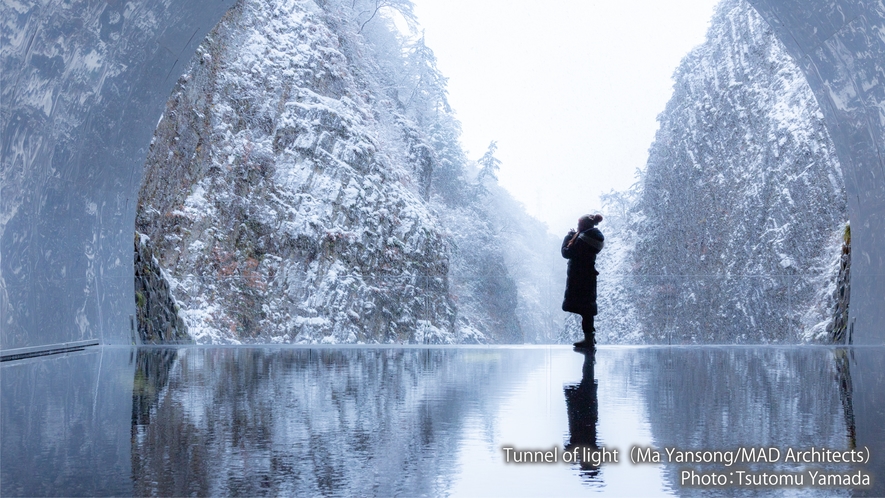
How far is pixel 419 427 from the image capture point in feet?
12.3

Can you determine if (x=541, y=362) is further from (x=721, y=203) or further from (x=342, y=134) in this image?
(x=721, y=203)

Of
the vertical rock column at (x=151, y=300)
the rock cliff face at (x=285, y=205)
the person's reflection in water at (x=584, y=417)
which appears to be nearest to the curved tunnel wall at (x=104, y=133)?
the vertical rock column at (x=151, y=300)

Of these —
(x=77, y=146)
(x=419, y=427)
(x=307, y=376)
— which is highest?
(x=77, y=146)

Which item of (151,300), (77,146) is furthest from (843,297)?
(77,146)

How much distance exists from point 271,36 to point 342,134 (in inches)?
167

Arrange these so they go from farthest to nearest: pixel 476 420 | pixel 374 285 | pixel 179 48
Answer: pixel 374 285 < pixel 179 48 < pixel 476 420

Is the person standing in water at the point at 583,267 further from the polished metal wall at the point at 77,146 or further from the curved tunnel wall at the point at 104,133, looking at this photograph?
the polished metal wall at the point at 77,146

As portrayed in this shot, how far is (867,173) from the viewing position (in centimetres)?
810

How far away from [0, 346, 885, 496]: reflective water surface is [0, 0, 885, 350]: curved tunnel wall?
1.08 m

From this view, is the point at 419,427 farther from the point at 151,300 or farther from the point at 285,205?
the point at 285,205

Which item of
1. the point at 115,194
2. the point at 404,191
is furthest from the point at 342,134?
the point at 115,194

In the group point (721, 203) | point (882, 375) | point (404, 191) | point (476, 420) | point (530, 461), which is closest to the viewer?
point (530, 461)

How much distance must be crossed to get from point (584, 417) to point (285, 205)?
1837 cm

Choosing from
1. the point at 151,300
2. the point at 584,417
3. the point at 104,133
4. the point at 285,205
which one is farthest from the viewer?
the point at 285,205
